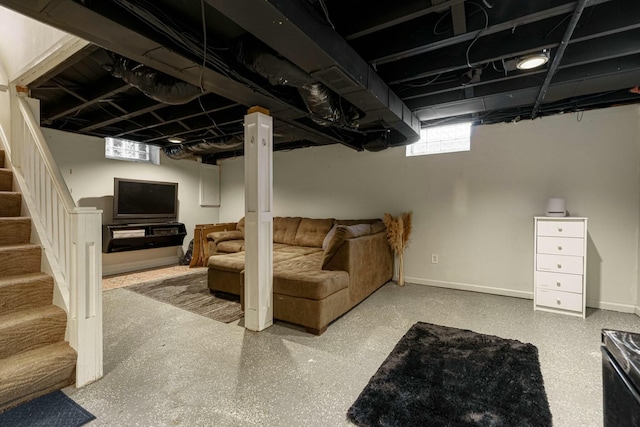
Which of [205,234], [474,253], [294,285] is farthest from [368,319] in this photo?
[205,234]

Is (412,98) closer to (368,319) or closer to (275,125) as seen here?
(275,125)

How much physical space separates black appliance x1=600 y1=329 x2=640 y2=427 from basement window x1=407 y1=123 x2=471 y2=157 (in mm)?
3501

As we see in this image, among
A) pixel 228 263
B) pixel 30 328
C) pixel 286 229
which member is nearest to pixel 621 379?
pixel 30 328

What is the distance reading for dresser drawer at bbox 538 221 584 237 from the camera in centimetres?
290

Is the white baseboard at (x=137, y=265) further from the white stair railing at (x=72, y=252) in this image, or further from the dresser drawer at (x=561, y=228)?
the dresser drawer at (x=561, y=228)

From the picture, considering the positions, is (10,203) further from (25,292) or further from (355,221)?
(355,221)

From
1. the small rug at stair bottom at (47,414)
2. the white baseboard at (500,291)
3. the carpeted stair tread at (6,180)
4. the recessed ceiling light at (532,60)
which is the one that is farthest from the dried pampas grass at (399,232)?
the carpeted stair tread at (6,180)

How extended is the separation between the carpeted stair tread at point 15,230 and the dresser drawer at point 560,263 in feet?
15.8

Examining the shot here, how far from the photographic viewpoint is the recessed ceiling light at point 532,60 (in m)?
2.13

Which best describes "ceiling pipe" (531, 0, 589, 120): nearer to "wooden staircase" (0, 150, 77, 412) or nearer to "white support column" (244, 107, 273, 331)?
"white support column" (244, 107, 273, 331)

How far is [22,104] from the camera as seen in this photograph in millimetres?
2504

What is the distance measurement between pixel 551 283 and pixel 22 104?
17.8ft

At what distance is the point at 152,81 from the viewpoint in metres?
2.28

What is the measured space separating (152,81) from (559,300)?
4.45 m
